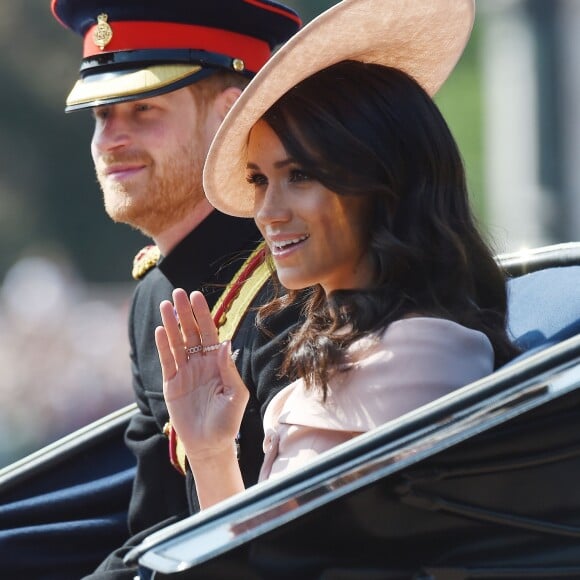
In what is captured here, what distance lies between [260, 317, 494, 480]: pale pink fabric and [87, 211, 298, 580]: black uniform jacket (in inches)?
20.9

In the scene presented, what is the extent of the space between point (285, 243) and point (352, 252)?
0.10 meters

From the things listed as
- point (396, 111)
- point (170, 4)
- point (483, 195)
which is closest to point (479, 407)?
point (396, 111)

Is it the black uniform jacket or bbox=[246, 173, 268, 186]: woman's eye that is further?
the black uniform jacket

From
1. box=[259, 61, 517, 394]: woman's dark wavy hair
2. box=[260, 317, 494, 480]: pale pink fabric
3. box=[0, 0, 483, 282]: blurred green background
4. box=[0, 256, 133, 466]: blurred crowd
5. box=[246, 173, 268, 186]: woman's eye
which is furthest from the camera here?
A: box=[0, 0, 483, 282]: blurred green background

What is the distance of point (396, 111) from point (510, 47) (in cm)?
295

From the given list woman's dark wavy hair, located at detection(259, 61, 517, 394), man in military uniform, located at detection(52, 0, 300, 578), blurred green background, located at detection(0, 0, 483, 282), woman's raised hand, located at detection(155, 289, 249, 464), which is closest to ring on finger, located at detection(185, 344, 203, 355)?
woman's raised hand, located at detection(155, 289, 249, 464)

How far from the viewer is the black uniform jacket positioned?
2.41 m

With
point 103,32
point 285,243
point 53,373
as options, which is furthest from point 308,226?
point 53,373

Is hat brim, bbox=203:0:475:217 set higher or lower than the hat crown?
lower

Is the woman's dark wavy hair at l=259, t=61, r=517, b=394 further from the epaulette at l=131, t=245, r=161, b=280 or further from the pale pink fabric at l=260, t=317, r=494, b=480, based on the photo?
the epaulette at l=131, t=245, r=161, b=280

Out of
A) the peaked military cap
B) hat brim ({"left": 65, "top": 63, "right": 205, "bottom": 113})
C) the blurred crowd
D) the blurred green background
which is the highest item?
the peaked military cap

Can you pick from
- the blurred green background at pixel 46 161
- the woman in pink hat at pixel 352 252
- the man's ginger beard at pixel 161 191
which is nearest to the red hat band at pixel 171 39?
the man's ginger beard at pixel 161 191

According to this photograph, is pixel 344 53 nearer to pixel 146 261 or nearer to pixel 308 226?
pixel 308 226

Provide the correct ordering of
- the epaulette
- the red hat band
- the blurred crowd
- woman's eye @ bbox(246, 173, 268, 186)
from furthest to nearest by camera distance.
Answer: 1. the blurred crowd
2. the epaulette
3. the red hat band
4. woman's eye @ bbox(246, 173, 268, 186)
